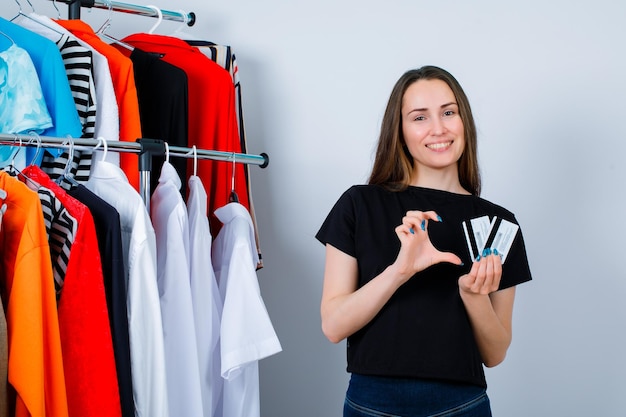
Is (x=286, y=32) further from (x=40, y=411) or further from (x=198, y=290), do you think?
(x=40, y=411)

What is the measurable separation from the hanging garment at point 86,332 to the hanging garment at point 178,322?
0.21 m

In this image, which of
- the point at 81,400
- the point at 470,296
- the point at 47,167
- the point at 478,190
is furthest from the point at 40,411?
the point at 478,190

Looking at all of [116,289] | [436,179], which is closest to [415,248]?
[436,179]

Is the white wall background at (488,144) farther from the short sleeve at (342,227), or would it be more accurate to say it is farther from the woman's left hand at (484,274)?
the woman's left hand at (484,274)

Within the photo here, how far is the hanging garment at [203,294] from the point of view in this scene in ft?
4.97

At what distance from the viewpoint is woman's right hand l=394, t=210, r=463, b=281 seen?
51.3 inches

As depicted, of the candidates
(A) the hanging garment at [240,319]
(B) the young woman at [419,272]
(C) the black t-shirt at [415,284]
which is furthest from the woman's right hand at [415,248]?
(A) the hanging garment at [240,319]

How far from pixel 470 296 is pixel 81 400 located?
723mm

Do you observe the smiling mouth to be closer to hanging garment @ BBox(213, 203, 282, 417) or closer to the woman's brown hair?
the woman's brown hair

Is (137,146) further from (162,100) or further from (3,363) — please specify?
(3,363)

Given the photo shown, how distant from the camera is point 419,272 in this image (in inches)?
58.0

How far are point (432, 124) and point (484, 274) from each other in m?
0.34

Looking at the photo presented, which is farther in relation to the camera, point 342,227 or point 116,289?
point 342,227

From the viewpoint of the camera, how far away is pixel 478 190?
1629mm
